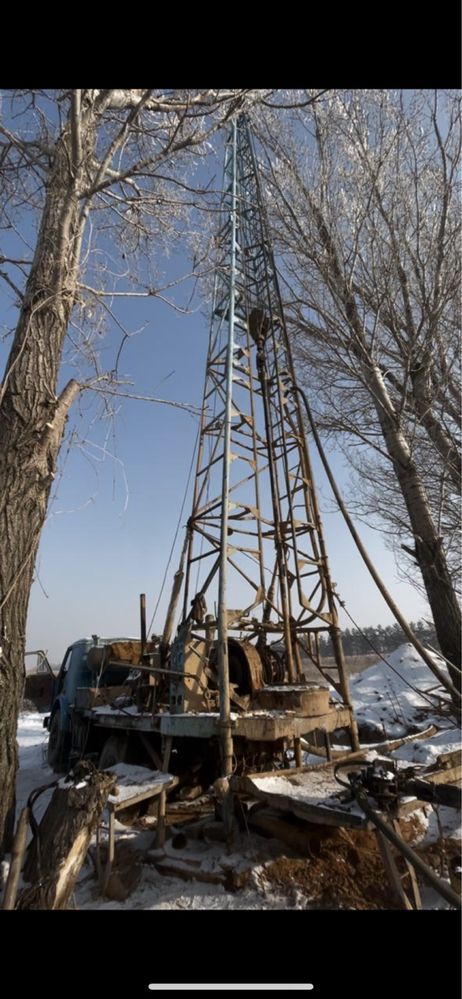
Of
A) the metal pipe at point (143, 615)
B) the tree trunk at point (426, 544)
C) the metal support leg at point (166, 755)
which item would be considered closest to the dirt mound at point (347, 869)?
the metal support leg at point (166, 755)

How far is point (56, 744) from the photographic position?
876 cm

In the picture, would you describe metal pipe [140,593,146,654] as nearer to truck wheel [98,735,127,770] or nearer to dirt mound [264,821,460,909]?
truck wheel [98,735,127,770]

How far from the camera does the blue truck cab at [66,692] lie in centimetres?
845

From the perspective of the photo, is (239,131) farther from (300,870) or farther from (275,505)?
(300,870)

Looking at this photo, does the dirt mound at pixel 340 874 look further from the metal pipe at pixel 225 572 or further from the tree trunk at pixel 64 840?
the tree trunk at pixel 64 840

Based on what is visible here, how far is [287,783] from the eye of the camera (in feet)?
12.7

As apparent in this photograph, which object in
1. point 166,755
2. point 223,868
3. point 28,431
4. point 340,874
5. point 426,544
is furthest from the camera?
point 426,544

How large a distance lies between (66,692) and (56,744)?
896mm

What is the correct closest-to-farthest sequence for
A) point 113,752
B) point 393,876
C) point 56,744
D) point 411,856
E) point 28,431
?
point 411,856 → point 393,876 → point 28,431 → point 113,752 → point 56,744

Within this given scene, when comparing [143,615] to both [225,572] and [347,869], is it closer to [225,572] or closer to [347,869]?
[225,572]

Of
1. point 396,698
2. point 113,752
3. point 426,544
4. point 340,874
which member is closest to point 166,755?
point 113,752

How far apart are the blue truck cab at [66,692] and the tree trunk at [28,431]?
6018mm

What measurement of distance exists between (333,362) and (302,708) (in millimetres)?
4684
